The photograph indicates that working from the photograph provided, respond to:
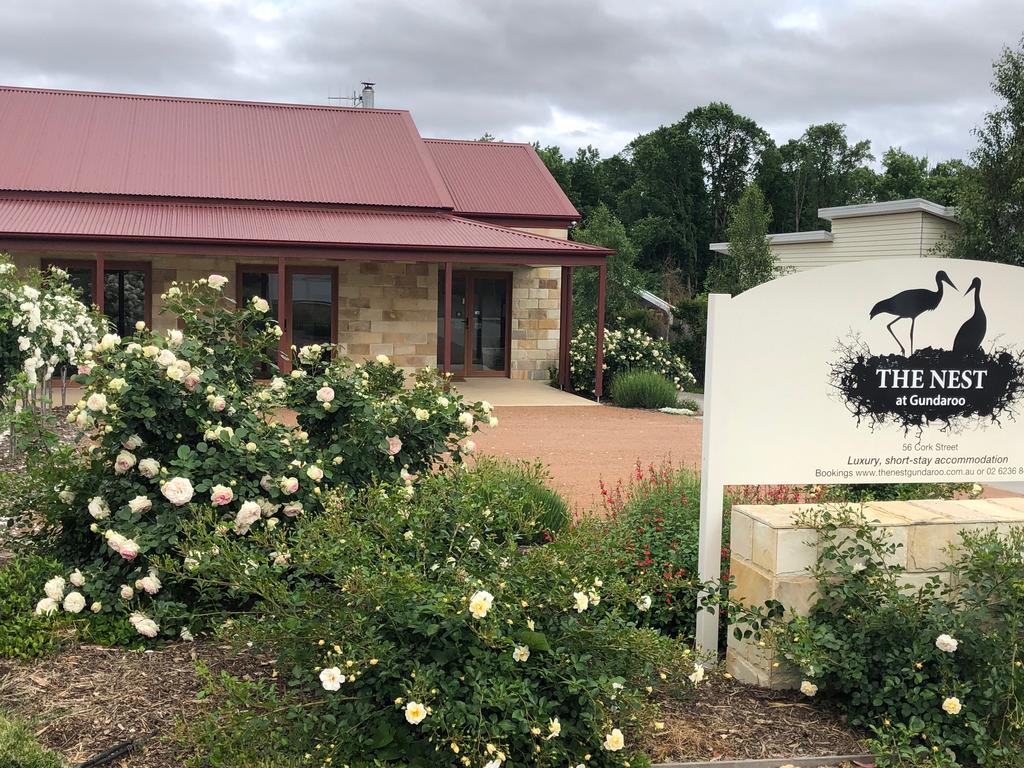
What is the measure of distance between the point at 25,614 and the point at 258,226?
547 inches

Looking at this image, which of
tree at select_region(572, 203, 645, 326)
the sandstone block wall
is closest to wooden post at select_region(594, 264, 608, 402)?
tree at select_region(572, 203, 645, 326)

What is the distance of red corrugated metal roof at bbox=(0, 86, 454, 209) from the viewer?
18.9 m

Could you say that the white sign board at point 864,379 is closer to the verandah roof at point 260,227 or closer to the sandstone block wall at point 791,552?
the sandstone block wall at point 791,552

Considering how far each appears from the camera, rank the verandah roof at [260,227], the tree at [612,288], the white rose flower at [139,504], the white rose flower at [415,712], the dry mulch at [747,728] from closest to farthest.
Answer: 1. the white rose flower at [415,712]
2. the dry mulch at [747,728]
3. the white rose flower at [139,504]
4. the verandah roof at [260,227]
5. the tree at [612,288]

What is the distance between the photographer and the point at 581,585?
350 cm

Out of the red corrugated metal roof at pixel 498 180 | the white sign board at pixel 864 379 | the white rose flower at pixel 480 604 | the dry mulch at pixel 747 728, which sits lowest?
the dry mulch at pixel 747 728

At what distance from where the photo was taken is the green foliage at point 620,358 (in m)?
19.7

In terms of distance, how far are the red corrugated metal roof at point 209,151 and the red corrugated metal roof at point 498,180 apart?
3.95 feet

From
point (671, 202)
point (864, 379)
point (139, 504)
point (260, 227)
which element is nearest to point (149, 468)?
point (139, 504)

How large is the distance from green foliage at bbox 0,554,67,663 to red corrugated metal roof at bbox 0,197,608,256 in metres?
12.4

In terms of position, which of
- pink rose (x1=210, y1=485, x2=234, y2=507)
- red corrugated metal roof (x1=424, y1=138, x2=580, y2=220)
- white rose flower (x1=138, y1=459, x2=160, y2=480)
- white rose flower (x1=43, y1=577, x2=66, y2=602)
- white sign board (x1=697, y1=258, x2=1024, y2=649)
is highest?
red corrugated metal roof (x1=424, y1=138, x2=580, y2=220)

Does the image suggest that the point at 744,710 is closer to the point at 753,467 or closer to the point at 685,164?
the point at 753,467

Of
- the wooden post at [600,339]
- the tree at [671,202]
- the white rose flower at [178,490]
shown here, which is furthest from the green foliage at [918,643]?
the tree at [671,202]

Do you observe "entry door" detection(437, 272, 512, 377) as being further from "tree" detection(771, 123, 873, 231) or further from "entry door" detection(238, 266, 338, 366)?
"tree" detection(771, 123, 873, 231)
